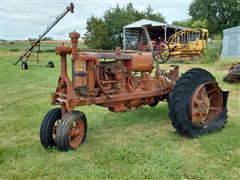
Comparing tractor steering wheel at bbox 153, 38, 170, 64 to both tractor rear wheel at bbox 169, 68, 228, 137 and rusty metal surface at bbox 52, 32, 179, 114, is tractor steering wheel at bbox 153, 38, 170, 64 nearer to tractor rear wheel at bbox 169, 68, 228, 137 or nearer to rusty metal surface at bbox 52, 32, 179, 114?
rusty metal surface at bbox 52, 32, 179, 114

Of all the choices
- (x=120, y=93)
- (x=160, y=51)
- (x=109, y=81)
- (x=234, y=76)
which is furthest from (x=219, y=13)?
(x=109, y=81)

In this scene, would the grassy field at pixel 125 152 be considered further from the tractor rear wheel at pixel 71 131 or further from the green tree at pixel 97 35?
the green tree at pixel 97 35

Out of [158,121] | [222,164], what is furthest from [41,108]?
[222,164]

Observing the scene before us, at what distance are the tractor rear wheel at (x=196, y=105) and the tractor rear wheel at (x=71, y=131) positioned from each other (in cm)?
137

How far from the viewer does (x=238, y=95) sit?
8984mm

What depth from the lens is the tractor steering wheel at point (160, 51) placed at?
635 centimetres

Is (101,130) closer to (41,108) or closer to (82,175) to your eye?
(82,175)

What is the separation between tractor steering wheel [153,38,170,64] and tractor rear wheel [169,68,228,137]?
1.01 meters

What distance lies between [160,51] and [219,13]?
42211 millimetres

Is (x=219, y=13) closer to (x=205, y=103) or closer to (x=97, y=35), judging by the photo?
(x=97, y=35)

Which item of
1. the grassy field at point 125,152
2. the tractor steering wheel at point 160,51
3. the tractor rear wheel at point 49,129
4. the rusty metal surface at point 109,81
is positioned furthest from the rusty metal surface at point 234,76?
the tractor rear wheel at point 49,129

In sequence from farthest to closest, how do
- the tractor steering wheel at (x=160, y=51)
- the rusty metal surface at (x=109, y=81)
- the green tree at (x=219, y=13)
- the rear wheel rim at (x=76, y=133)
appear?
the green tree at (x=219, y=13) → the tractor steering wheel at (x=160, y=51) → the rusty metal surface at (x=109, y=81) → the rear wheel rim at (x=76, y=133)

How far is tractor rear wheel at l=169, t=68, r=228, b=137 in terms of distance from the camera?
5180mm

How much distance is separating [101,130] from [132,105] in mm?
674
